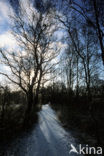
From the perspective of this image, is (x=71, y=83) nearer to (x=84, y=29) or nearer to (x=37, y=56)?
(x=37, y=56)

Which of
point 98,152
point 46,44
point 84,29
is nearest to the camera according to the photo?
point 98,152

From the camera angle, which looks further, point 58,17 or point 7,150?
point 58,17

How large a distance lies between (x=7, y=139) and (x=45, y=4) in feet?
31.8

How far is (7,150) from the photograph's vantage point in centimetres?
387

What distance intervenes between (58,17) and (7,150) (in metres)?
7.98

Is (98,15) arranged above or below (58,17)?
below

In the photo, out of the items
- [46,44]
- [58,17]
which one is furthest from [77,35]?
[46,44]

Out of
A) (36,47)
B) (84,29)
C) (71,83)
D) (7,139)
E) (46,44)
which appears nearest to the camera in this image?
(7,139)

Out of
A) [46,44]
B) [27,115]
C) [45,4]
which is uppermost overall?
[45,4]

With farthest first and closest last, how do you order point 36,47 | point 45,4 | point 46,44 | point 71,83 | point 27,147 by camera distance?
1. point 71,83
2. point 46,44
3. point 36,47
4. point 45,4
5. point 27,147

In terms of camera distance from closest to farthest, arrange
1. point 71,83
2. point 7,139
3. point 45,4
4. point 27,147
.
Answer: point 27,147 < point 7,139 < point 45,4 < point 71,83

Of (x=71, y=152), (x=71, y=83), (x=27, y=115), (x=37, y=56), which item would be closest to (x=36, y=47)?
(x=37, y=56)

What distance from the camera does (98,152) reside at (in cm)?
375

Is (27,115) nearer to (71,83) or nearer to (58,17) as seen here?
(58,17)
